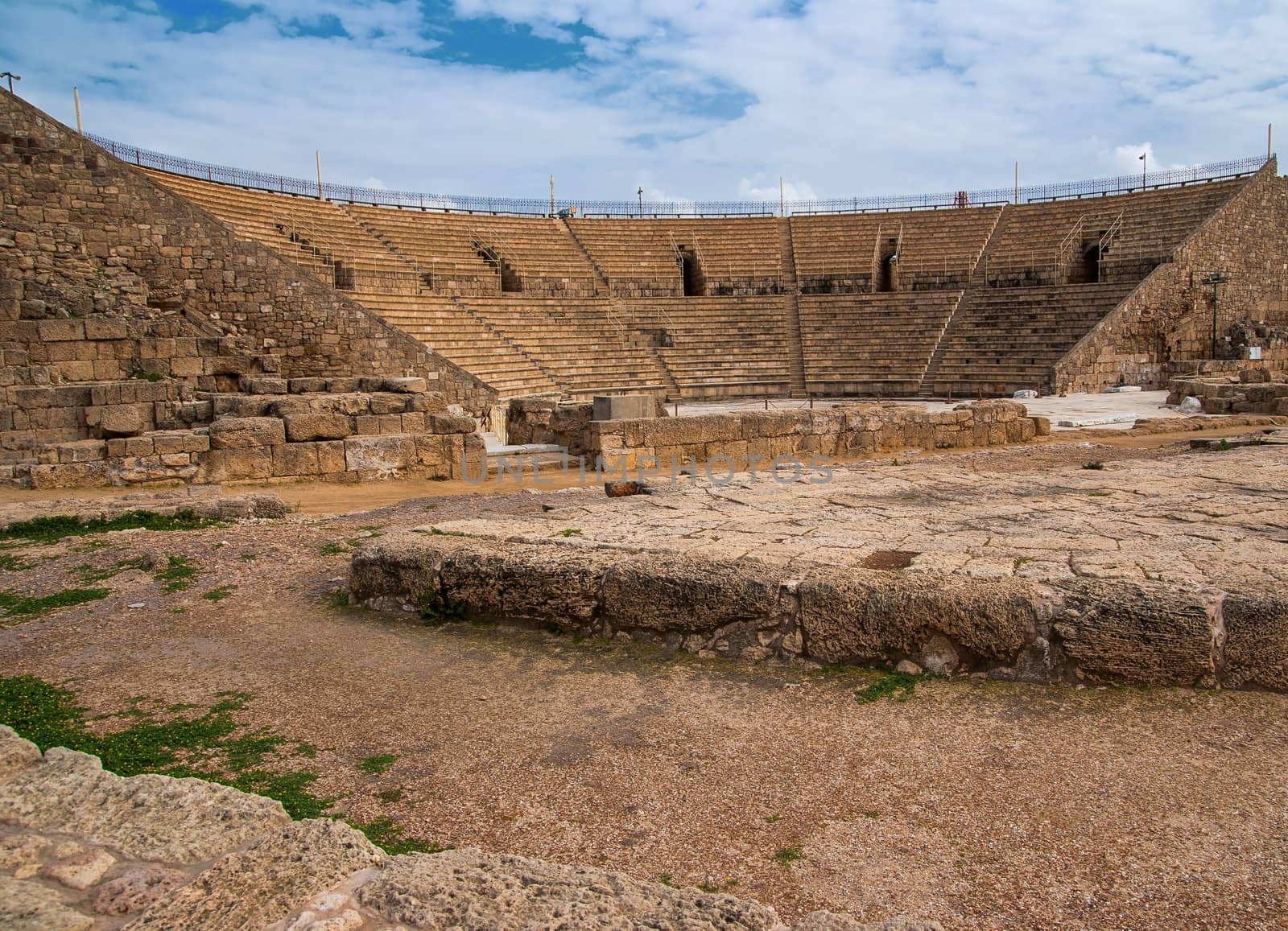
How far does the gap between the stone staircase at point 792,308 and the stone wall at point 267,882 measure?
72.7ft

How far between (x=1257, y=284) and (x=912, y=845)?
32.2 metres

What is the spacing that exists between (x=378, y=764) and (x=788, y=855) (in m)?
1.58

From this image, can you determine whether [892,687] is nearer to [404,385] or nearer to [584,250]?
[404,385]

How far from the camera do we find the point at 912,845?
2.54 meters

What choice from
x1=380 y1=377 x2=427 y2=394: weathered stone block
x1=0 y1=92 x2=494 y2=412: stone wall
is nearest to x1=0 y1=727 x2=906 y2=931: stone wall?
x1=380 y1=377 x2=427 y2=394: weathered stone block

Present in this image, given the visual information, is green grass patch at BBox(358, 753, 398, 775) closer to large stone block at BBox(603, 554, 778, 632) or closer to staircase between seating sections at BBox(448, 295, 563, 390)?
large stone block at BBox(603, 554, 778, 632)

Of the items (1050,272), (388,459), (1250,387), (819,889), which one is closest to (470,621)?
(819,889)

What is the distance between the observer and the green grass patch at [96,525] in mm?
6938

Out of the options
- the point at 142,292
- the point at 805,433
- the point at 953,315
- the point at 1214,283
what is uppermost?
the point at 1214,283

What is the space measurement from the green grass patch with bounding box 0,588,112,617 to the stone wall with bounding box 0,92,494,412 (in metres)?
8.54

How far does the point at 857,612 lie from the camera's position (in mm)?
3898

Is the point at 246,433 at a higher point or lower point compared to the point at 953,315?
lower

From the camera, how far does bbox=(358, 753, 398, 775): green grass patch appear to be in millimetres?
3090

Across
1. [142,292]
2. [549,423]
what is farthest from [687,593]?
[142,292]
